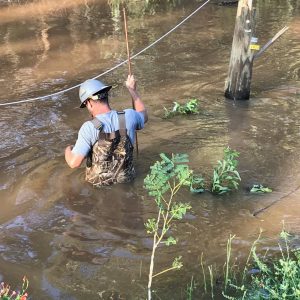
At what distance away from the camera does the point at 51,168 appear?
6.74 metres

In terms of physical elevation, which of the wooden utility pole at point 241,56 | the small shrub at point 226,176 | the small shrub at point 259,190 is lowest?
the small shrub at point 259,190

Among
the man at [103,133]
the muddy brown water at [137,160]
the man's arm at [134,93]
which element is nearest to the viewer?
the muddy brown water at [137,160]

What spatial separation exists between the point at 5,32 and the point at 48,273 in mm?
11542

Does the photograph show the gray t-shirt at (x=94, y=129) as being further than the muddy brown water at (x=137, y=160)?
Yes

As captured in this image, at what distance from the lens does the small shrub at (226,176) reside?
5957 mm

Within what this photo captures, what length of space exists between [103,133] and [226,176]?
151 centimetres

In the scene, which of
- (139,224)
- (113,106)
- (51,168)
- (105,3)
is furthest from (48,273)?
(105,3)

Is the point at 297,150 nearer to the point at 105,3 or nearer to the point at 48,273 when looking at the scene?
the point at 48,273

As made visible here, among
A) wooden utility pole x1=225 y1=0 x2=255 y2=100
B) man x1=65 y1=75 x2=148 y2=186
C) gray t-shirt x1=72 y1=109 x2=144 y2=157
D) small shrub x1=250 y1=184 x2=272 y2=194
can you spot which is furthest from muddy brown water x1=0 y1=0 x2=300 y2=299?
gray t-shirt x1=72 y1=109 x2=144 y2=157

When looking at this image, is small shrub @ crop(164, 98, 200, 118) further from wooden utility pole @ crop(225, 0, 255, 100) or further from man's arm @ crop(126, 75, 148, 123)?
man's arm @ crop(126, 75, 148, 123)

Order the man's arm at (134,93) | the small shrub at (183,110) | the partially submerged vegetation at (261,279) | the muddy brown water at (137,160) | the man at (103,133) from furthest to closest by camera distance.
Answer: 1. the small shrub at (183,110)
2. the man's arm at (134,93)
3. the man at (103,133)
4. the muddy brown water at (137,160)
5. the partially submerged vegetation at (261,279)

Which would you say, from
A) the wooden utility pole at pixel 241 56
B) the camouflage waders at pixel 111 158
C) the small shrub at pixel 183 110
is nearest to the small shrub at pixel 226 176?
the camouflage waders at pixel 111 158

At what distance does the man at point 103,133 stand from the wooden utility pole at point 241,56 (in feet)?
10.6

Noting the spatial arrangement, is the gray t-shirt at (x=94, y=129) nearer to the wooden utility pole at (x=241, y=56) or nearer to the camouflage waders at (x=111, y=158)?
the camouflage waders at (x=111, y=158)
